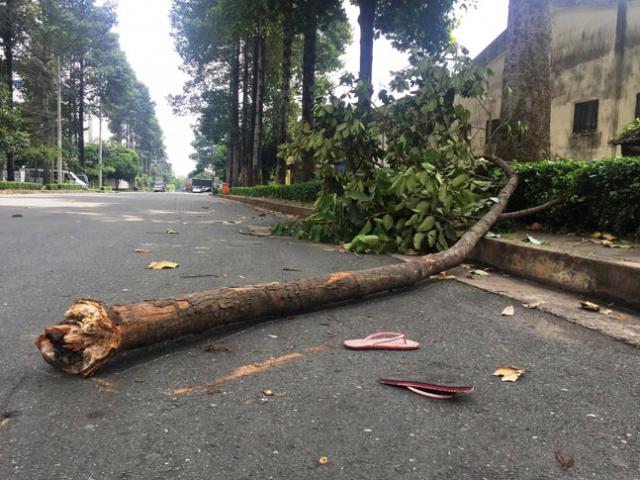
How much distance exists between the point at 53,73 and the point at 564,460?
1696 inches

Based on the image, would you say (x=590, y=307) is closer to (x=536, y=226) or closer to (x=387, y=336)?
(x=387, y=336)

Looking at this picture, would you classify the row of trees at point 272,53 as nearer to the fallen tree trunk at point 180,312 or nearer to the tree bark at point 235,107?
the tree bark at point 235,107

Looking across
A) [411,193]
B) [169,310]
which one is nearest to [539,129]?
[411,193]

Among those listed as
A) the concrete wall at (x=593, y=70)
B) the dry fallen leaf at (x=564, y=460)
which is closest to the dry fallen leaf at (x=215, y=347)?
the dry fallen leaf at (x=564, y=460)

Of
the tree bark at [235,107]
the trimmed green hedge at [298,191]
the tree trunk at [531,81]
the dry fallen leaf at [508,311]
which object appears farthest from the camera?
the tree bark at [235,107]

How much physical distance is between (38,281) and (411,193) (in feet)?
12.2

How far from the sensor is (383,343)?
2.48m

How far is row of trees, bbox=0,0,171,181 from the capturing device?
28.6 metres

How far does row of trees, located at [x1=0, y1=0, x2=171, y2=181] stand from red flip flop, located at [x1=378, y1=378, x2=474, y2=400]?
89.0 feet

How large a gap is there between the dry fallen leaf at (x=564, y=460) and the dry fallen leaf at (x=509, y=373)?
55 centimetres

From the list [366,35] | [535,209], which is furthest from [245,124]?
[535,209]

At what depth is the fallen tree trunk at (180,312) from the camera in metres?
2.01

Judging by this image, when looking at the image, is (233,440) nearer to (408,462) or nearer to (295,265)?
(408,462)

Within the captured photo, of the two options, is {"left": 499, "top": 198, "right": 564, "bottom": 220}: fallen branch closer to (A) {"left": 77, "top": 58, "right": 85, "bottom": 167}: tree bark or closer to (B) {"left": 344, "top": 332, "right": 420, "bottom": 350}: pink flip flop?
(B) {"left": 344, "top": 332, "right": 420, "bottom": 350}: pink flip flop
